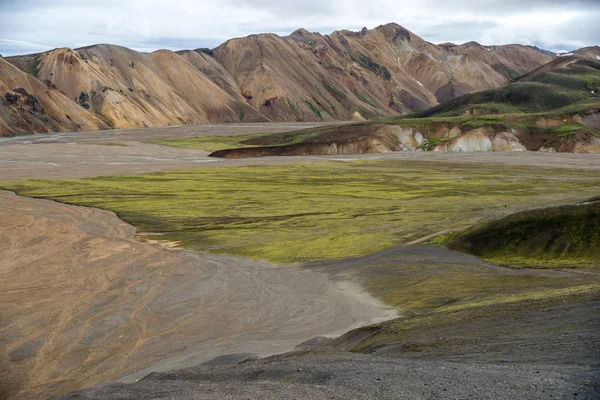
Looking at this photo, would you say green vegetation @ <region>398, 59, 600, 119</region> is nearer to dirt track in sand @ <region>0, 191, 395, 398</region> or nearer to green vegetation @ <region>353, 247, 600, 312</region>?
green vegetation @ <region>353, 247, 600, 312</region>

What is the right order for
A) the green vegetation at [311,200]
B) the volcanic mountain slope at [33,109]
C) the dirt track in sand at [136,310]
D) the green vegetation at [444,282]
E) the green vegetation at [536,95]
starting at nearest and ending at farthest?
1. the dirt track in sand at [136,310]
2. the green vegetation at [444,282]
3. the green vegetation at [311,200]
4. the green vegetation at [536,95]
5. the volcanic mountain slope at [33,109]

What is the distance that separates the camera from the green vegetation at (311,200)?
4294 cm

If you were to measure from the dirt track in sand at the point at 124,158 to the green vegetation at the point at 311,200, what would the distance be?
30.7 feet

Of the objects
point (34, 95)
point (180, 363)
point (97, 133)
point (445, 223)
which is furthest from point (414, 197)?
point (34, 95)

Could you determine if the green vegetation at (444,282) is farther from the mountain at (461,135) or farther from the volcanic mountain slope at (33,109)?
the volcanic mountain slope at (33,109)

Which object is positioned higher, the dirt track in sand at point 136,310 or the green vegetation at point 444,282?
the green vegetation at point 444,282

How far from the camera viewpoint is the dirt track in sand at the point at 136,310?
2183 cm

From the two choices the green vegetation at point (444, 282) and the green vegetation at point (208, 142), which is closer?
the green vegetation at point (444, 282)

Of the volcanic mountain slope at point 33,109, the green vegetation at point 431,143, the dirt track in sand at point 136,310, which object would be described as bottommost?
the dirt track in sand at point 136,310

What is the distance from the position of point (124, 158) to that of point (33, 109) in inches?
2810

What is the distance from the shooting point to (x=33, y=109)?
171 metres

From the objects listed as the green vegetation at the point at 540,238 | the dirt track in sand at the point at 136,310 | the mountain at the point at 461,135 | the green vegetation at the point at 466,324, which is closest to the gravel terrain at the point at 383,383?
the green vegetation at the point at 466,324

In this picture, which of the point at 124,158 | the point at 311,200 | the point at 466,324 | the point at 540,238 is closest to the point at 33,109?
the point at 124,158

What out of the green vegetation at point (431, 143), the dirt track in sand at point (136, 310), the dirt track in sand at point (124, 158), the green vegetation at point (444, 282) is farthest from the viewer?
the green vegetation at point (431, 143)
